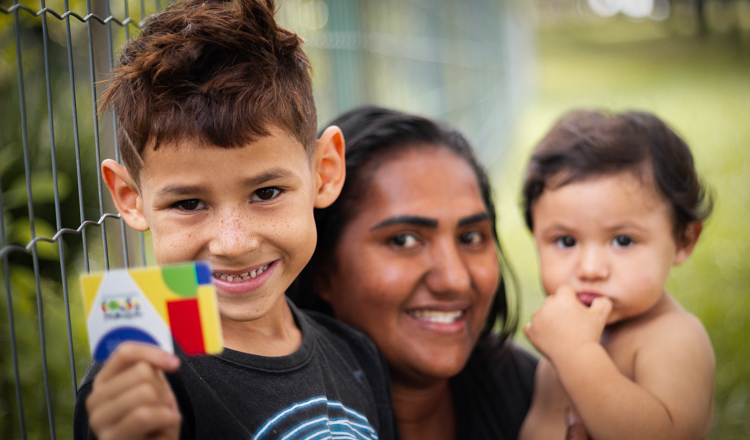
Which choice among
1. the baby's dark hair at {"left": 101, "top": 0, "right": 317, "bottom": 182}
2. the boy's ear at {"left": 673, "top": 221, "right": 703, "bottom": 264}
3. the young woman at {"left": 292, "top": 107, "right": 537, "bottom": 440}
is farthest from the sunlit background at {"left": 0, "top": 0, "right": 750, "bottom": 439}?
the boy's ear at {"left": 673, "top": 221, "right": 703, "bottom": 264}

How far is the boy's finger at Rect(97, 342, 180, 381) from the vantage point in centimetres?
105

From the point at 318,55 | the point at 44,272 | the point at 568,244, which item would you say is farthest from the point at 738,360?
the point at 44,272

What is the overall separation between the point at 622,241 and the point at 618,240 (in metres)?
0.01

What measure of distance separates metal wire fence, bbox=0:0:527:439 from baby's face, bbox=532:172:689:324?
4.11 ft

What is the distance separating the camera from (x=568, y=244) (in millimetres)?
2148

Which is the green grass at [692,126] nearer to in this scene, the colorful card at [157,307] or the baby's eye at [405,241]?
the baby's eye at [405,241]

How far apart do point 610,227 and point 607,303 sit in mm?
223

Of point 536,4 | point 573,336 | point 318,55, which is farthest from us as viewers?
point 536,4

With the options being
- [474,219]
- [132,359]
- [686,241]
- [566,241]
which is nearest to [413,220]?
[474,219]

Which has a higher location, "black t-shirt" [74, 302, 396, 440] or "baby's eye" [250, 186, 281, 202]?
"baby's eye" [250, 186, 281, 202]

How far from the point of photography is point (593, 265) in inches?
A: 79.9

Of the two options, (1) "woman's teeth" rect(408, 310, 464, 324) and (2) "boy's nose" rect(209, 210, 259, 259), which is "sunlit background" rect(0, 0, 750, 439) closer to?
(2) "boy's nose" rect(209, 210, 259, 259)

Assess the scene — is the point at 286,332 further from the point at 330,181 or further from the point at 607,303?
the point at 607,303

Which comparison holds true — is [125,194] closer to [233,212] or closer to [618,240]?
[233,212]
